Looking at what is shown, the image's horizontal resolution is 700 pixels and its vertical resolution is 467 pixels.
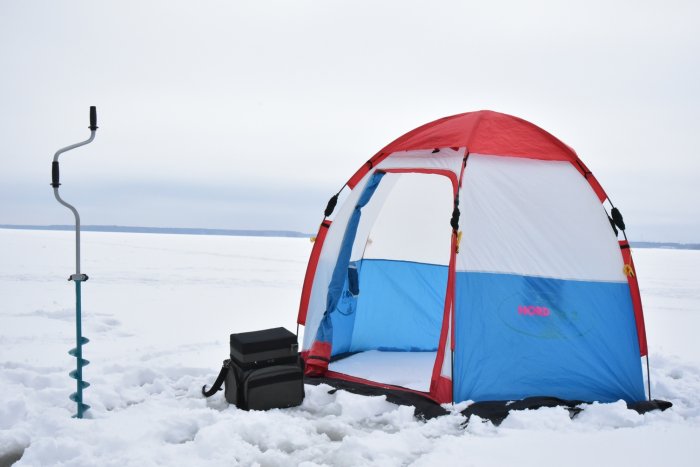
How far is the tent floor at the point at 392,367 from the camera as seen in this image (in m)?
4.83

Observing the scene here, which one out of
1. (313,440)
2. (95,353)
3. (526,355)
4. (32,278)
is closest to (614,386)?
(526,355)

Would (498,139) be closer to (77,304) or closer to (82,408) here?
(77,304)

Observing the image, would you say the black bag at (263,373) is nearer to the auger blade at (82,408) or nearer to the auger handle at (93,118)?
the auger blade at (82,408)

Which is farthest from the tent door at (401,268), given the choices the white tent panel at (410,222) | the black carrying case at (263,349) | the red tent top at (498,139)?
the black carrying case at (263,349)

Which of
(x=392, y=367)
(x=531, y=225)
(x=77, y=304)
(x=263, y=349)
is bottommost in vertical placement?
(x=392, y=367)

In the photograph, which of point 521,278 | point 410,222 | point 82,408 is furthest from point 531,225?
point 82,408

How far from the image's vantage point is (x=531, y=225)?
14.4ft

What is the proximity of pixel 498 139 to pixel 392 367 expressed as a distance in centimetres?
229

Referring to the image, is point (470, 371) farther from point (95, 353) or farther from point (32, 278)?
point (32, 278)

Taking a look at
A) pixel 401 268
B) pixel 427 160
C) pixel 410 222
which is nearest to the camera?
pixel 427 160

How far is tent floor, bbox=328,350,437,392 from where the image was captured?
4.83 meters

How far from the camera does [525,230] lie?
172 inches

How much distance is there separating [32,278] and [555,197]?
1159 centimetres

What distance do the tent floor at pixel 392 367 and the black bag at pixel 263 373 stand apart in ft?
3.09
